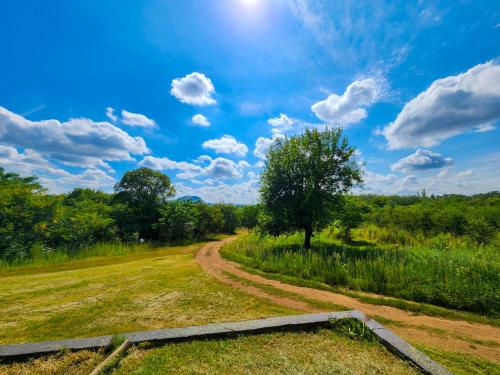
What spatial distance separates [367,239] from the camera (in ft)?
68.2

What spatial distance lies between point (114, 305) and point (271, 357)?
516 centimetres

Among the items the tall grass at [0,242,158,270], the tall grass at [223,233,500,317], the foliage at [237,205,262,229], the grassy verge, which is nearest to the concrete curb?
the grassy verge

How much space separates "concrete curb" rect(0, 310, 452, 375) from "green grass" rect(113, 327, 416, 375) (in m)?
0.14

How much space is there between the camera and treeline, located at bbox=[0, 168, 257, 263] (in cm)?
1678

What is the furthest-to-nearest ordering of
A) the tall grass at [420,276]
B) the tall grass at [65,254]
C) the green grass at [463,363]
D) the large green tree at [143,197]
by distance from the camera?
the large green tree at [143,197], the tall grass at [65,254], the tall grass at [420,276], the green grass at [463,363]

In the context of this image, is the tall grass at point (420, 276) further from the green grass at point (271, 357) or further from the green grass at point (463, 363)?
the green grass at point (271, 357)

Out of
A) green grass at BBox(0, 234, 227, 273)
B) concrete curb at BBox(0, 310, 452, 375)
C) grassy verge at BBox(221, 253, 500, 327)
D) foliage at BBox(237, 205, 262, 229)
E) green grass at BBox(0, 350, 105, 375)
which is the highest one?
foliage at BBox(237, 205, 262, 229)

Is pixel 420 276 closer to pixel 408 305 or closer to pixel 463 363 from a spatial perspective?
pixel 408 305

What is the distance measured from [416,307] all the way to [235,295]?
5466 millimetres

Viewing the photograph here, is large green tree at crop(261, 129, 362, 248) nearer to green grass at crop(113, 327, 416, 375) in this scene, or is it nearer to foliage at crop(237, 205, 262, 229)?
green grass at crop(113, 327, 416, 375)

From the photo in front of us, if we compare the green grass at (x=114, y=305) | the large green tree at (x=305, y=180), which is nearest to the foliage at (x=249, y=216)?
the large green tree at (x=305, y=180)

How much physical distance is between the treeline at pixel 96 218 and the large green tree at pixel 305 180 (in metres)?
16.8

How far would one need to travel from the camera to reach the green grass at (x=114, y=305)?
506cm

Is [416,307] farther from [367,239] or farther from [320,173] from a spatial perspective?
[367,239]
